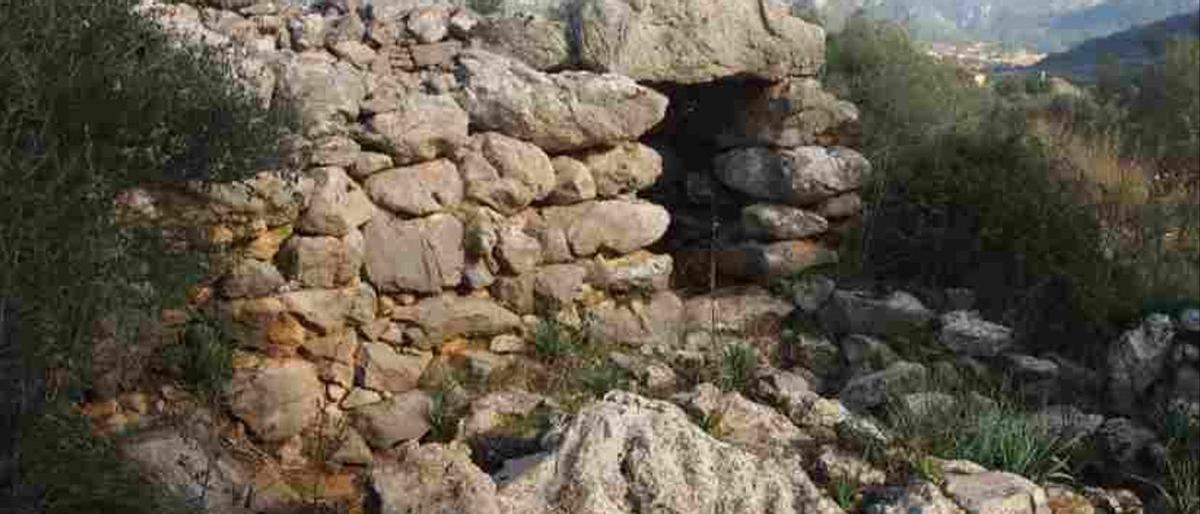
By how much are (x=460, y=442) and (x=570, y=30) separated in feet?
20.7

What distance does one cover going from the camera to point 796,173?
11.1 meters

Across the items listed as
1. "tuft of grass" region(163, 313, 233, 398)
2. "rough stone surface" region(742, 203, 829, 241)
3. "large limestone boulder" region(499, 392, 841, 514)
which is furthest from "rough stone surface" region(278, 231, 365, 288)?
"rough stone surface" region(742, 203, 829, 241)

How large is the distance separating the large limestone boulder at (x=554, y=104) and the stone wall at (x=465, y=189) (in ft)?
0.07

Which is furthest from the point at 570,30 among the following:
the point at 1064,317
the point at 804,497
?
the point at 804,497

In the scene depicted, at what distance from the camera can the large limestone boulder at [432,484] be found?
4.00 meters

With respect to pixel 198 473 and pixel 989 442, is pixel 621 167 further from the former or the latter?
pixel 989 442

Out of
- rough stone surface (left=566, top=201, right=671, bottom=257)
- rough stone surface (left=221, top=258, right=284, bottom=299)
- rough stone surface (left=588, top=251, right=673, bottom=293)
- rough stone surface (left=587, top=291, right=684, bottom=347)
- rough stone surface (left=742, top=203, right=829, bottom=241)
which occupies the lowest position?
rough stone surface (left=587, top=291, right=684, bottom=347)

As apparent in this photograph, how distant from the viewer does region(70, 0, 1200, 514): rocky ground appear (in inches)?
195

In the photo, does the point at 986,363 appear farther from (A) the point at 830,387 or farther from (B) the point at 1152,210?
(B) the point at 1152,210

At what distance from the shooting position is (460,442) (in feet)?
16.0

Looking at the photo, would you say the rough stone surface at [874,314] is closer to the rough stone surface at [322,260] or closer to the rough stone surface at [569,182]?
the rough stone surface at [569,182]

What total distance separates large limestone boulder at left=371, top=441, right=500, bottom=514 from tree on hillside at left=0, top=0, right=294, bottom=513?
1461mm

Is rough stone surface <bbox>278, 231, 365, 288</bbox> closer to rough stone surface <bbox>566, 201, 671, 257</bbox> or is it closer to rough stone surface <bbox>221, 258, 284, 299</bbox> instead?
rough stone surface <bbox>221, 258, 284, 299</bbox>

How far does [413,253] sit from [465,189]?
0.80 metres
